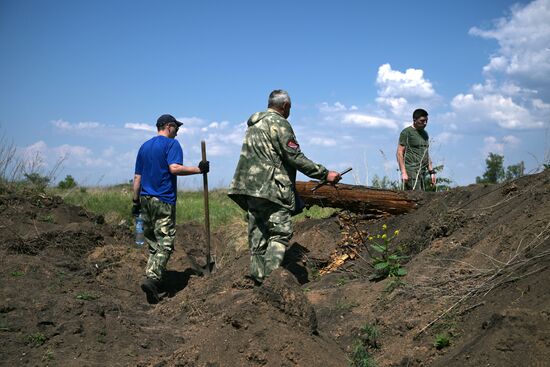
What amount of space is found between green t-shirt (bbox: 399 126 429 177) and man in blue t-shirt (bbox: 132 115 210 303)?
134 inches

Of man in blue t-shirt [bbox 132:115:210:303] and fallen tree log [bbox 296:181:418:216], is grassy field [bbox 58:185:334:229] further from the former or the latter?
man in blue t-shirt [bbox 132:115:210:303]

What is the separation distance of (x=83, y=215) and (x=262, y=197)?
22.3 feet

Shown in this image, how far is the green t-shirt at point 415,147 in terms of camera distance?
9.35 metres

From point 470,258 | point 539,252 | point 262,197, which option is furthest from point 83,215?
point 539,252

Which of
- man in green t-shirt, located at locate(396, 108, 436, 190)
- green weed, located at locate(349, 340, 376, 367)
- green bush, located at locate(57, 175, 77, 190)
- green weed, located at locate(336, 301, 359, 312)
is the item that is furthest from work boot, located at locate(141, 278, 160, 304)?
green bush, located at locate(57, 175, 77, 190)

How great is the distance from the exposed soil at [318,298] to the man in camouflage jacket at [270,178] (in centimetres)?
60

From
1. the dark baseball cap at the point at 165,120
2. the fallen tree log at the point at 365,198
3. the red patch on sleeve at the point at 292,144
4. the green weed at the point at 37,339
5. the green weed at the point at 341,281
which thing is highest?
the dark baseball cap at the point at 165,120

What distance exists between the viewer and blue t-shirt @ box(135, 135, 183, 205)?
7781 mm

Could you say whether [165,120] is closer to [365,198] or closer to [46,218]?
[365,198]

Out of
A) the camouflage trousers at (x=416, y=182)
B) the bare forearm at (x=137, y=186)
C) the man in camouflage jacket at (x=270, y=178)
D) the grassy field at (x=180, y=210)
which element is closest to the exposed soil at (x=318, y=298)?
the man in camouflage jacket at (x=270, y=178)

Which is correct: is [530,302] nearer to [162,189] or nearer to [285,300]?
[285,300]

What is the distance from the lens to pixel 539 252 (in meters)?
4.57

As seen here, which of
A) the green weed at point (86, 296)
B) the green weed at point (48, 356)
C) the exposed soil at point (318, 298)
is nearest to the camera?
the exposed soil at point (318, 298)

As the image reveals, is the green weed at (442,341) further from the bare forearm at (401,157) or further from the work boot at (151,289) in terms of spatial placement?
the bare forearm at (401,157)
